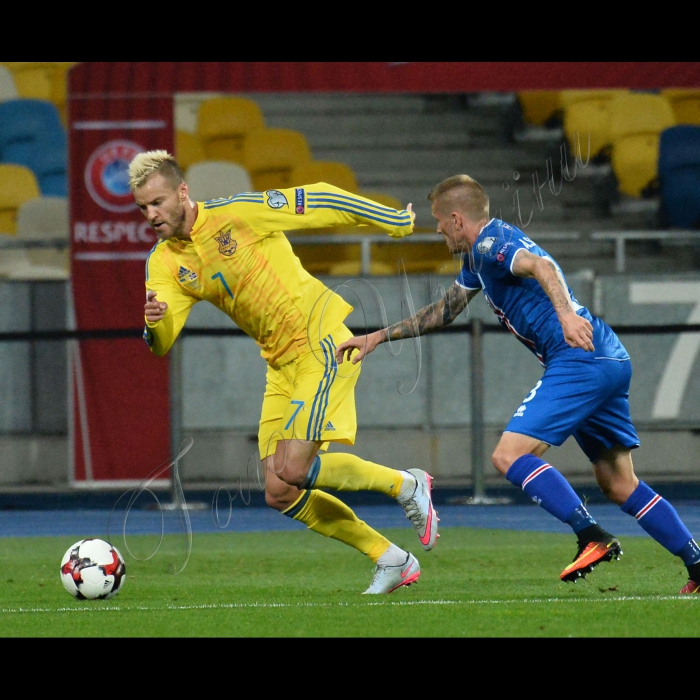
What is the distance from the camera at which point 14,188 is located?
12555 millimetres

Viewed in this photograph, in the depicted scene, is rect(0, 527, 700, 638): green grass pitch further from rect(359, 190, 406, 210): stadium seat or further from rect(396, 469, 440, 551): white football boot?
rect(359, 190, 406, 210): stadium seat

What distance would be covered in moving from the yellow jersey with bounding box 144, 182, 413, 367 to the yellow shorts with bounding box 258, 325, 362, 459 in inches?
2.6

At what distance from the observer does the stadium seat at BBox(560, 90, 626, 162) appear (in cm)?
1203

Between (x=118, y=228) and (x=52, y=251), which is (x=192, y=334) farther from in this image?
(x=52, y=251)

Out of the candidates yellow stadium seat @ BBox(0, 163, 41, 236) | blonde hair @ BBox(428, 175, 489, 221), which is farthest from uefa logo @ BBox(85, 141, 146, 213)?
blonde hair @ BBox(428, 175, 489, 221)

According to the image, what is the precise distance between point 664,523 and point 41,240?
8.41 m

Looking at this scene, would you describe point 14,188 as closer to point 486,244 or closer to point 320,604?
point 486,244

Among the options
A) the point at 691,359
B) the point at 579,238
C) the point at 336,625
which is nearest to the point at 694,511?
the point at 691,359

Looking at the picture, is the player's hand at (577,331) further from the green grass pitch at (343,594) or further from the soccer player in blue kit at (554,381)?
the green grass pitch at (343,594)

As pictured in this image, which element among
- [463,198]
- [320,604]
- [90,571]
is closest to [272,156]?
[463,198]

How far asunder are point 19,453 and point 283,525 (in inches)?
139

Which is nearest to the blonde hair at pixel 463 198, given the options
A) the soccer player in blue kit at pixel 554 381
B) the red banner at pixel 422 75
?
the soccer player in blue kit at pixel 554 381

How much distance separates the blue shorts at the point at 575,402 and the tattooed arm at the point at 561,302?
0.19 metres

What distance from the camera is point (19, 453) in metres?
11.6
